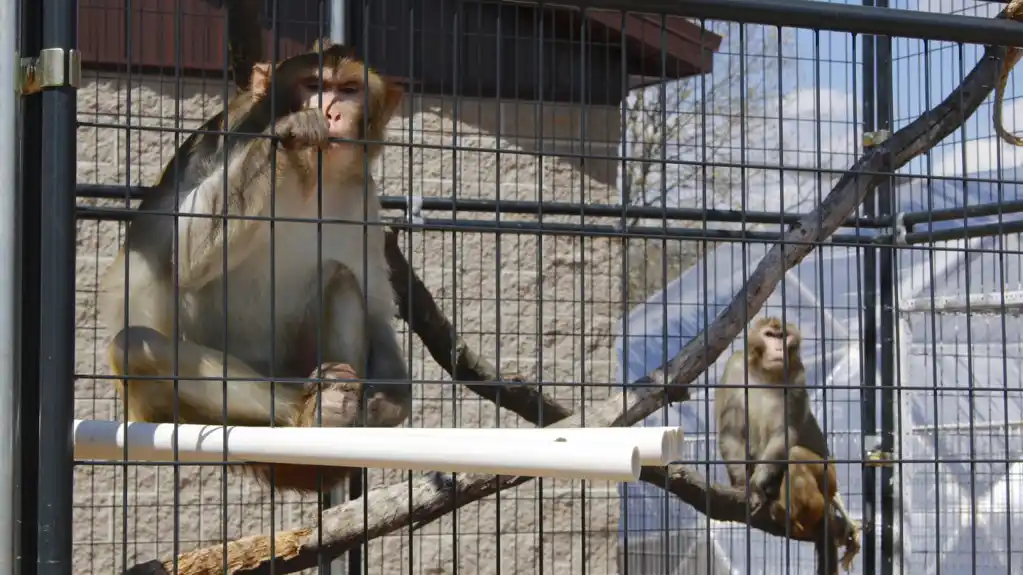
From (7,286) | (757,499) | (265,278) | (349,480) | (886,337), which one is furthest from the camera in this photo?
(757,499)

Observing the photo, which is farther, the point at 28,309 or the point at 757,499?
the point at 757,499

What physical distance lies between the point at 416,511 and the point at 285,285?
3.01 ft

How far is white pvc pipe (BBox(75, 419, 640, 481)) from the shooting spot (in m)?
2.50

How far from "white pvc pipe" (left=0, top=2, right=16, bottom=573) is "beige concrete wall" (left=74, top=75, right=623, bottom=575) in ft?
14.2

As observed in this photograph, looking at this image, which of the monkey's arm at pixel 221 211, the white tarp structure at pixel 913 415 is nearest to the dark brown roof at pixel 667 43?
the white tarp structure at pixel 913 415

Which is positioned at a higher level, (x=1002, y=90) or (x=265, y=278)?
(x=1002, y=90)

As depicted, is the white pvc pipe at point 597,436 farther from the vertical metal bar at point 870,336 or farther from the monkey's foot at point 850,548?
the monkey's foot at point 850,548

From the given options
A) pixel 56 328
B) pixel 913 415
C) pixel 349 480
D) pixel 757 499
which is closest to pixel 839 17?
pixel 56 328

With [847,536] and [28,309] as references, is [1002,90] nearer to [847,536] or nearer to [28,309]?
[847,536]

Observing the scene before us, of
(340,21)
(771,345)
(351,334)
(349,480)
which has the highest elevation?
(340,21)

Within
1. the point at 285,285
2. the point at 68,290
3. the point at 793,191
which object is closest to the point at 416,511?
the point at 285,285

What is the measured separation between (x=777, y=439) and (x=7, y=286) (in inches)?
222

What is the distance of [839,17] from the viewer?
10.3 ft

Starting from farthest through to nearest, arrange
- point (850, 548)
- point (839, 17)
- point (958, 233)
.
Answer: point (850, 548)
point (958, 233)
point (839, 17)
